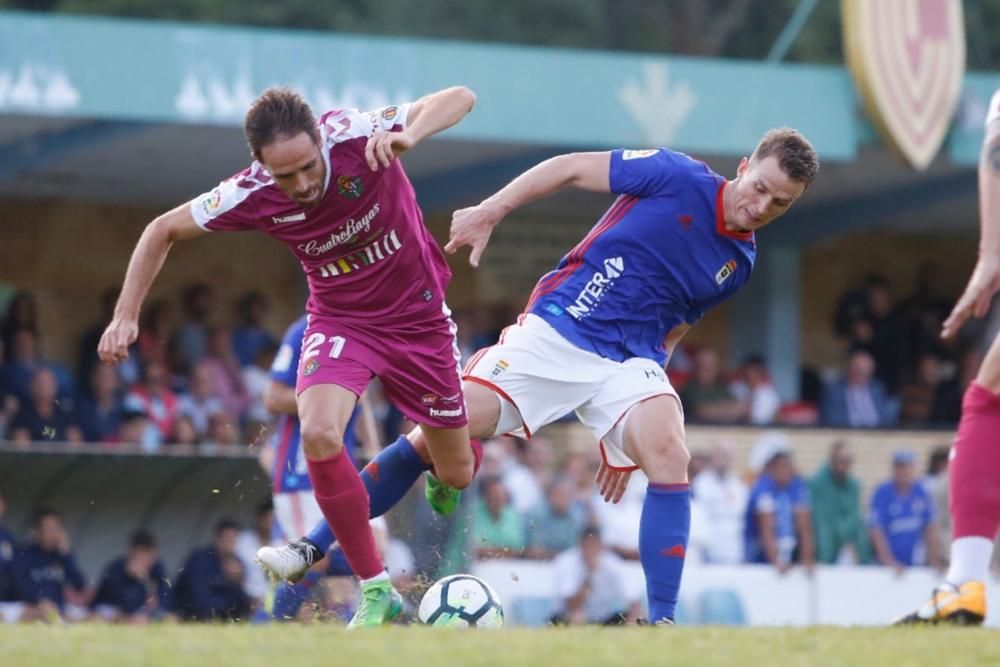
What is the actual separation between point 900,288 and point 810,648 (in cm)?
1725

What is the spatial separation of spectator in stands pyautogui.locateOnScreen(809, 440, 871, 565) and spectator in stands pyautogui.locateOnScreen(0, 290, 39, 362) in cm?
673

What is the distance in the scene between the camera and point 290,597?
8.97 metres

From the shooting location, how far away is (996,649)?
17.6 feet

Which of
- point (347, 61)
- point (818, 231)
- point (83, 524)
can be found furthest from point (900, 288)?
point (83, 524)

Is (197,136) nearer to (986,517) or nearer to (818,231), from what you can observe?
(818,231)

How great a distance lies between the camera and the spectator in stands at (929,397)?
18.9 metres

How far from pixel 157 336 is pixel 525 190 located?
886 centimetres

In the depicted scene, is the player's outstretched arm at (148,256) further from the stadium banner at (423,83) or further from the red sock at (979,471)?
the stadium banner at (423,83)

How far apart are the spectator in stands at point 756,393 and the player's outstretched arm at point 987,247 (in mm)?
10944

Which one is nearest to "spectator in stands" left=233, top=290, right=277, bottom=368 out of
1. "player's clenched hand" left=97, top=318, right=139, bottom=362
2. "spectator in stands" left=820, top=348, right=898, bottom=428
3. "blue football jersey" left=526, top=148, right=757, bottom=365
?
"spectator in stands" left=820, top=348, right=898, bottom=428

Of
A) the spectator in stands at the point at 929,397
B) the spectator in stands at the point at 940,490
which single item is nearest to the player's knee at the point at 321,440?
the spectator in stands at the point at 940,490

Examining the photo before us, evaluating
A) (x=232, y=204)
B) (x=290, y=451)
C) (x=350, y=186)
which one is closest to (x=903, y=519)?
(x=290, y=451)

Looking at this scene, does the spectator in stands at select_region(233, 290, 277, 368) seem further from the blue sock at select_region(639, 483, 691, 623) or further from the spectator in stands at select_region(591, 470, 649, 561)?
the blue sock at select_region(639, 483, 691, 623)

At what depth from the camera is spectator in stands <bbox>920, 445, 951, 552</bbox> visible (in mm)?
15398
